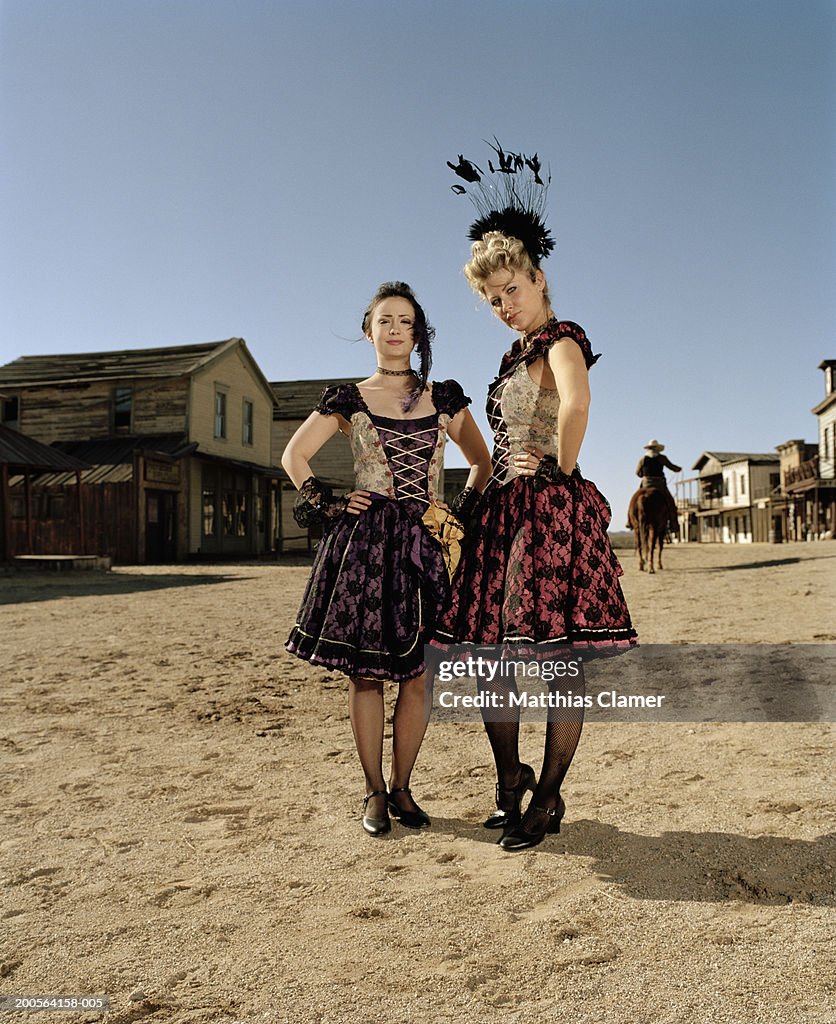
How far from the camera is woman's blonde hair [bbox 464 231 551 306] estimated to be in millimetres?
3029

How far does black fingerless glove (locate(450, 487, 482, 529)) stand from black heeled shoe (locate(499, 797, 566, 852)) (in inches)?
40.0

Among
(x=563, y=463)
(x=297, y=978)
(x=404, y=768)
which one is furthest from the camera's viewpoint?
(x=404, y=768)

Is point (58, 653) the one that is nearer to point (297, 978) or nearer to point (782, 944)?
point (297, 978)

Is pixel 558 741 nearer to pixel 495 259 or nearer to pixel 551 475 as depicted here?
pixel 551 475

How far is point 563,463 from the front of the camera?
9.29 ft

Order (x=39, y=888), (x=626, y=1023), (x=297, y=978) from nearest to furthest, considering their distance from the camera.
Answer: (x=626, y=1023)
(x=297, y=978)
(x=39, y=888)

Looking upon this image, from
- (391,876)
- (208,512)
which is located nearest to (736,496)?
(208,512)

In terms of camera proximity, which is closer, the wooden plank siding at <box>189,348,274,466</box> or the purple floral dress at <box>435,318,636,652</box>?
the purple floral dress at <box>435,318,636,652</box>

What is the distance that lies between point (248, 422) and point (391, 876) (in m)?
25.0

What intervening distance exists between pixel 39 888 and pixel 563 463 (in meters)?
2.13

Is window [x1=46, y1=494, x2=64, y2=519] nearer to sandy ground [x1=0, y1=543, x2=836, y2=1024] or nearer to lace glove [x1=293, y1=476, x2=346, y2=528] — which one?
sandy ground [x1=0, y1=543, x2=836, y2=1024]

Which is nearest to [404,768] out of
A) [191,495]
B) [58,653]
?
[58,653]

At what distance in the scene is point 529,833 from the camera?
2783mm

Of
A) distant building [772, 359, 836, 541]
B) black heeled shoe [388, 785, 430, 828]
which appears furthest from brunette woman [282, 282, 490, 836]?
distant building [772, 359, 836, 541]
